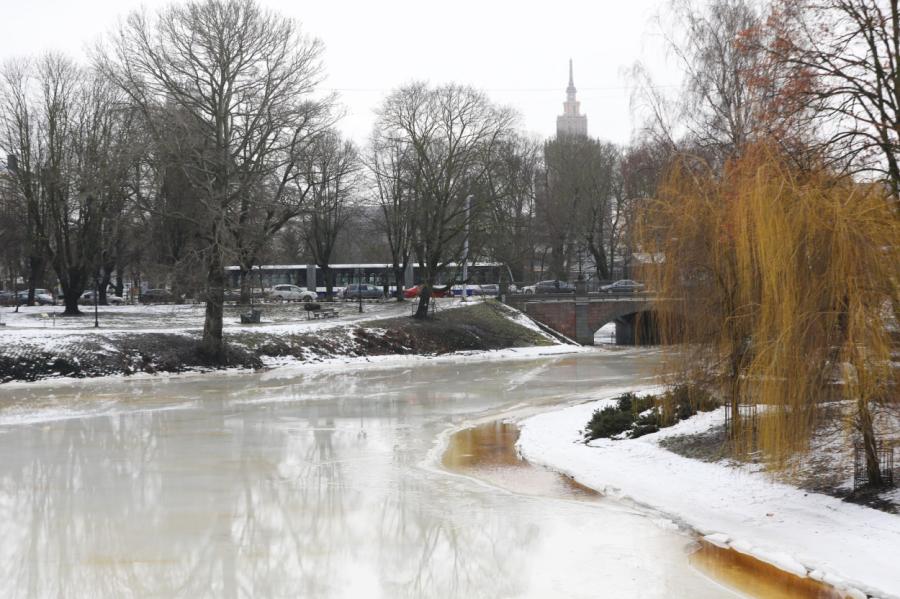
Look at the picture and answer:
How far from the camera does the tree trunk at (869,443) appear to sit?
11.6 meters

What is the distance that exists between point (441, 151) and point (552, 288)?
18073 millimetres

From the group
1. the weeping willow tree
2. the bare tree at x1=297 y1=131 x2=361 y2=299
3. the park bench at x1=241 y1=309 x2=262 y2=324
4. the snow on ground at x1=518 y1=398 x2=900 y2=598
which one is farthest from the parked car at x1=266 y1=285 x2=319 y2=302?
the weeping willow tree

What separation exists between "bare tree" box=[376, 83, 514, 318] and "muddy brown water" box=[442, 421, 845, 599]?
2949 centimetres

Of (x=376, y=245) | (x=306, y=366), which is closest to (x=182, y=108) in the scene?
(x=306, y=366)

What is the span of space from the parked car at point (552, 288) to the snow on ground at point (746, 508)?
42.7 meters

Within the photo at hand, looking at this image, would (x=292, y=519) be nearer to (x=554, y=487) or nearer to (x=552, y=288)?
(x=554, y=487)

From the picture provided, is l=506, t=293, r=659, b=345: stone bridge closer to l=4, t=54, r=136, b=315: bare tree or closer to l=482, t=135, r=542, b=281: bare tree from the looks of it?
l=482, t=135, r=542, b=281: bare tree

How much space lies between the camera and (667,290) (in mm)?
17562

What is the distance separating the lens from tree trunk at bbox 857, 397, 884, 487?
11.6 meters

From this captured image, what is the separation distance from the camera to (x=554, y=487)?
15.8m

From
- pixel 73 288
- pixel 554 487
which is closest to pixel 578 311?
pixel 73 288

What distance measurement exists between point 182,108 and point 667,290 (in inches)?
1023

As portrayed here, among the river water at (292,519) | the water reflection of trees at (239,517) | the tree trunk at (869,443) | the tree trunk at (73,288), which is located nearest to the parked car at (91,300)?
the tree trunk at (73,288)

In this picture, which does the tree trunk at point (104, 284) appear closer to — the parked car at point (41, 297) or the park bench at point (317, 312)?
the parked car at point (41, 297)
